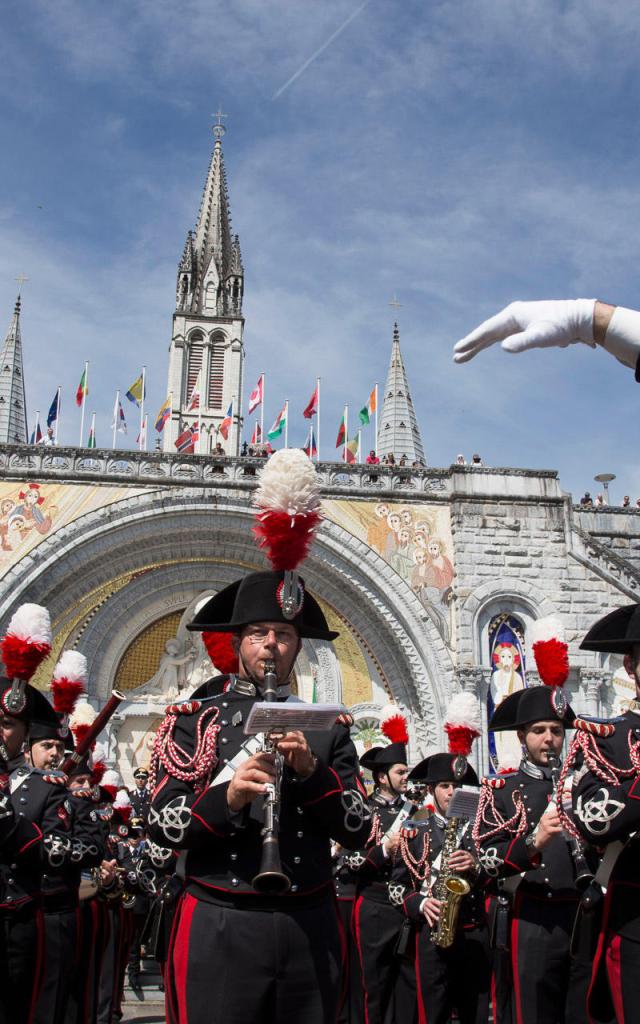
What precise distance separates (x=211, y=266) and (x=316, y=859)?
3836cm

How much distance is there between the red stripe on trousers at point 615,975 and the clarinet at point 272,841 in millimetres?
1327

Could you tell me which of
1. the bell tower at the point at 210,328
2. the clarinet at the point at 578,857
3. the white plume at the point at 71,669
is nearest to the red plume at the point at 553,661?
the clarinet at the point at 578,857

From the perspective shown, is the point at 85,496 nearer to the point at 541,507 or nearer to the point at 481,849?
the point at 541,507

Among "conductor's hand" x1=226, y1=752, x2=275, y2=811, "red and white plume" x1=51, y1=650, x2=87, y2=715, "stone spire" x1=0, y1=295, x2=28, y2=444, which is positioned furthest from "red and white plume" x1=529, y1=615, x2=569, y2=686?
"stone spire" x1=0, y1=295, x2=28, y2=444

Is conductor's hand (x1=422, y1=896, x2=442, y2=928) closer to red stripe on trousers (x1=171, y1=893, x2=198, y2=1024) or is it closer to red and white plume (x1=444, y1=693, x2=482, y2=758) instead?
red and white plume (x1=444, y1=693, x2=482, y2=758)

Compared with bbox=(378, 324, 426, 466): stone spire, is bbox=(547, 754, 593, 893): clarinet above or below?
below

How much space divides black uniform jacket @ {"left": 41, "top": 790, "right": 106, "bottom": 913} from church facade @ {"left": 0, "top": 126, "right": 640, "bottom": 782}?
1426 centimetres

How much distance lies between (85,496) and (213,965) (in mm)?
18365

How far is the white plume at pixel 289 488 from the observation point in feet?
13.3

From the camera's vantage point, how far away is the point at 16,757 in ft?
19.2

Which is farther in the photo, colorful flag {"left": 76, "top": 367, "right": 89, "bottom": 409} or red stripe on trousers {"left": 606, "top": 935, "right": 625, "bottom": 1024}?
colorful flag {"left": 76, "top": 367, "right": 89, "bottom": 409}

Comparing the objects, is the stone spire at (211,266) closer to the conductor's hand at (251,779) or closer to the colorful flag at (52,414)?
the colorful flag at (52,414)

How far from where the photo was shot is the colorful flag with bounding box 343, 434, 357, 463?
27141 millimetres

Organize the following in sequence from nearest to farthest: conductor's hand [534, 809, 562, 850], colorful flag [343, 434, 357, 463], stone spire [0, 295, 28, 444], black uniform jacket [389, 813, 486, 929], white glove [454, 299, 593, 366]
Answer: white glove [454, 299, 593, 366]
conductor's hand [534, 809, 562, 850]
black uniform jacket [389, 813, 486, 929]
colorful flag [343, 434, 357, 463]
stone spire [0, 295, 28, 444]
